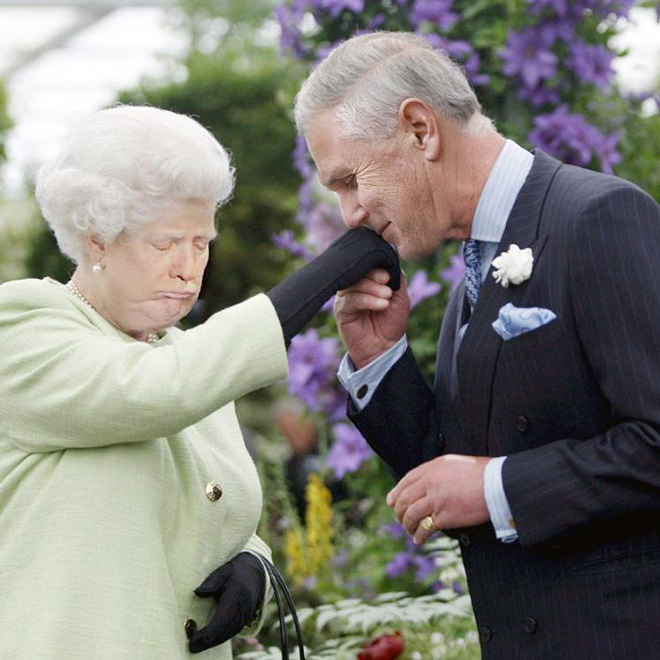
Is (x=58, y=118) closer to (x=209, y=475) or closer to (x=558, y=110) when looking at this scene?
(x=558, y=110)

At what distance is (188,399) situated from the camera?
1.95 m

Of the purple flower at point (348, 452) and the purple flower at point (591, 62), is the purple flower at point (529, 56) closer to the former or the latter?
the purple flower at point (591, 62)

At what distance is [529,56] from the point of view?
4176 mm

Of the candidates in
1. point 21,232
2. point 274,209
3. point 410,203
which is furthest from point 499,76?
point 21,232

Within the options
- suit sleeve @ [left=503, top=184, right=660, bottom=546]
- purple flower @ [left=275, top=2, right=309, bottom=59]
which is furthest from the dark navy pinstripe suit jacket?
purple flower @ [left=275, top=2, right=309, bottom=59]

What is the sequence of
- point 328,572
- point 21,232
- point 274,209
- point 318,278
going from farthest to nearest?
point 21,232, point 274,209, point 328,572, point 318,278

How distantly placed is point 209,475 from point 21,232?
9871mm

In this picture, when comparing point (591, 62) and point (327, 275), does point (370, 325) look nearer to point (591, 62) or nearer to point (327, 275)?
point (327, 275)

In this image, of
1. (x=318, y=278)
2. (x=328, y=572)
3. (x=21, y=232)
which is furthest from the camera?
(x=21, y=232)

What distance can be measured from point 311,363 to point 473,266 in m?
2.15

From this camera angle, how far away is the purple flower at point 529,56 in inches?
162

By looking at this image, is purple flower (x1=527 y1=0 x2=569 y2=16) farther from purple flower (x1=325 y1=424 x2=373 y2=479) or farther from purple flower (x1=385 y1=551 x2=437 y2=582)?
purple flower (x1=385 y1=551 x2=437 y2=582)

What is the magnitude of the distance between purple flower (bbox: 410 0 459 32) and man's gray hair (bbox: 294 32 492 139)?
1.89m

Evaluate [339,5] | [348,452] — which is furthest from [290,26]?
[348,452]
